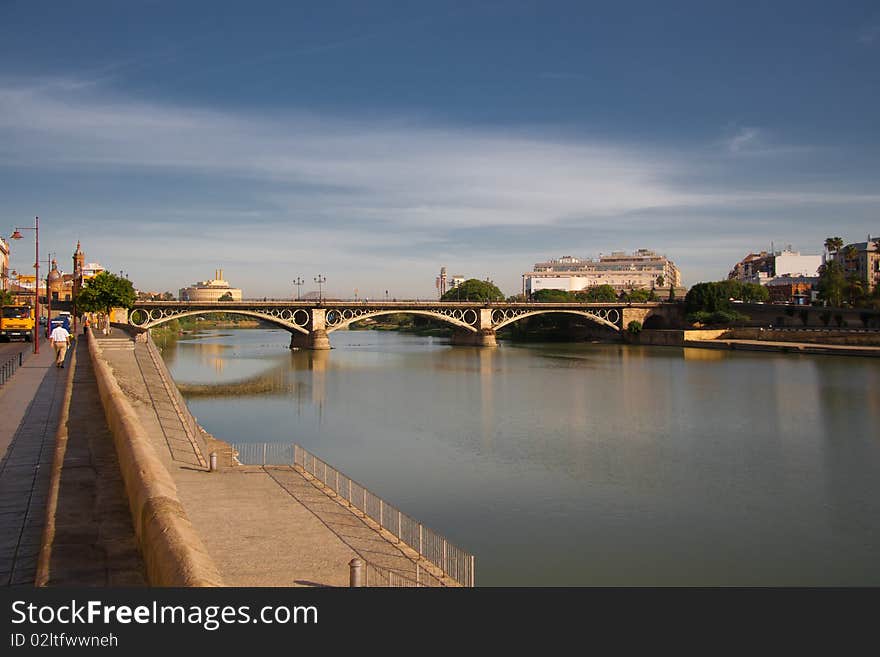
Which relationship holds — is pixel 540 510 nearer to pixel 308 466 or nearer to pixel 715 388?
pixel 308 466

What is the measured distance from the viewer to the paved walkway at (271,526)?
10422mm

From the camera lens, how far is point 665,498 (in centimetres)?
1850

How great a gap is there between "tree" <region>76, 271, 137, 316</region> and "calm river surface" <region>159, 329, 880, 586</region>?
265 inches

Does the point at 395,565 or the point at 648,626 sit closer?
the point at 648,626

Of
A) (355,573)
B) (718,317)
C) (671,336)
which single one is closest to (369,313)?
A: (671,336)

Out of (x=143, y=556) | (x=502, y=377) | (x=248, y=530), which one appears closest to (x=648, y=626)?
(x=143, y=556)

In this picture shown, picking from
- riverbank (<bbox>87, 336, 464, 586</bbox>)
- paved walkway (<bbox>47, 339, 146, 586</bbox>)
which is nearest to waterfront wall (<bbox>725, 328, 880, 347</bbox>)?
riverbank (<bbox>87, 336, 464, 586</bbox>)

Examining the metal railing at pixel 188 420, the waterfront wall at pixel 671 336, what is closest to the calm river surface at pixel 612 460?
the metal railing at pixel 188 420

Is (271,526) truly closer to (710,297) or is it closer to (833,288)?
(710,297)

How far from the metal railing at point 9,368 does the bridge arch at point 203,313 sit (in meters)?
39.7

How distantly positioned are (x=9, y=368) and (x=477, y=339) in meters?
65.6

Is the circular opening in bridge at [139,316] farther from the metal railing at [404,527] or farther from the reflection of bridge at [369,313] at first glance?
the metal railing at [404,527]

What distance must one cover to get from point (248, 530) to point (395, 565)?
253 cm

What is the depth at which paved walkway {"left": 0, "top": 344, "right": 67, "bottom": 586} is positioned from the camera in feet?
22.2
